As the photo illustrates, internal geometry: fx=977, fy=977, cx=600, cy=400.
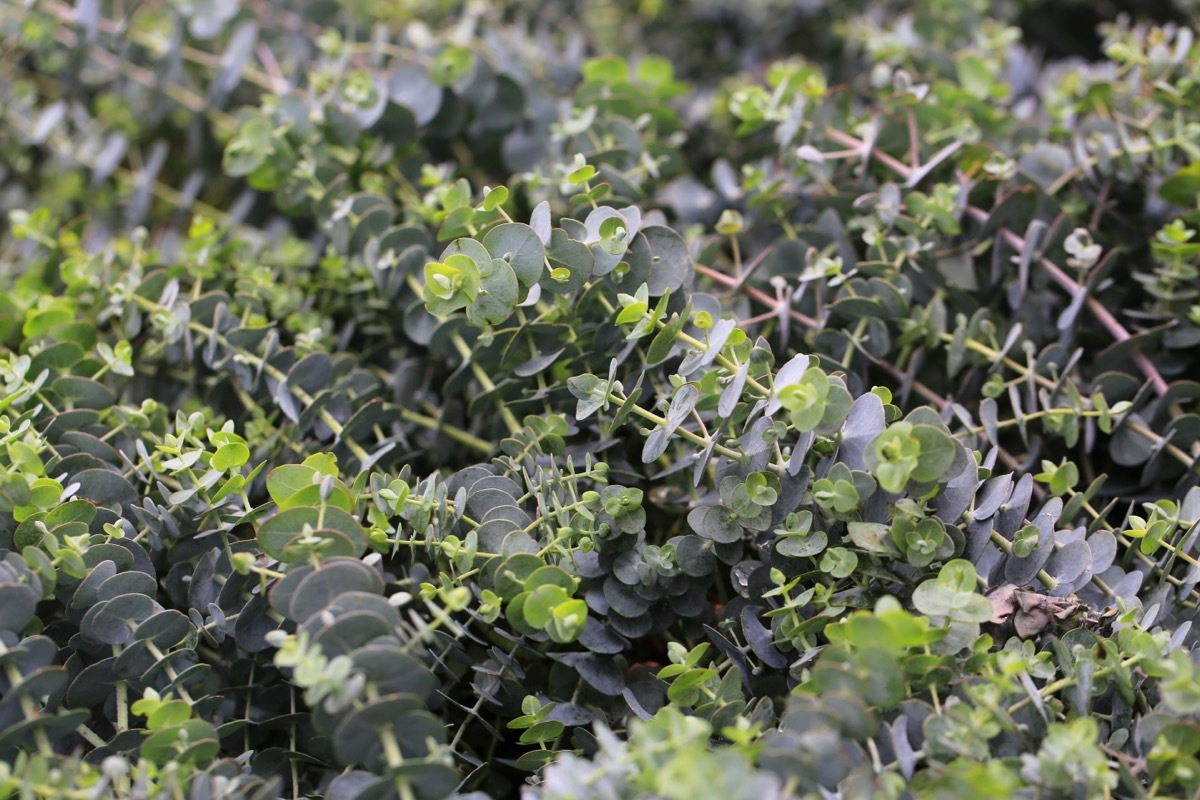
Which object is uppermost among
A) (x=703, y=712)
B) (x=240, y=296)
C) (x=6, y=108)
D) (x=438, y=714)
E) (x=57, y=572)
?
(x=6, y=108)

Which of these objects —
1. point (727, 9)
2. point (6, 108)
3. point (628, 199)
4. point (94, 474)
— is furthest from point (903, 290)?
point (6, 108)

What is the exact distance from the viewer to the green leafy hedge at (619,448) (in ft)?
2.37

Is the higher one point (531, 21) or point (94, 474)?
point (531, 21)

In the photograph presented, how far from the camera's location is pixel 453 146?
140 cm

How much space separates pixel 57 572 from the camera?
83 centimetres

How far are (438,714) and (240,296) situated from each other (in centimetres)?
51

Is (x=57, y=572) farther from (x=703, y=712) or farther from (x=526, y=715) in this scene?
(x=703, y=712)

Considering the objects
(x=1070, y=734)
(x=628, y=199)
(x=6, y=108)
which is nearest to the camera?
(x=1070, y=734)

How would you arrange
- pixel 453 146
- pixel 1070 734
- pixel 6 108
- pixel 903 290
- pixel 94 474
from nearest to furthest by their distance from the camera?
pixel 1070 734 → pixel 94 474 → pixel 903 290 → pixel 453 146 → pixel 6 108

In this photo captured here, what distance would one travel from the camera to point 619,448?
99 centimetres

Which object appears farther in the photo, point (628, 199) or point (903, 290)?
point (628, 199)

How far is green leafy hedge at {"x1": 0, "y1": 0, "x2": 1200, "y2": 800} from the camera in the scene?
2.37 ft

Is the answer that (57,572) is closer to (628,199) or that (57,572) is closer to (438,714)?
(438,714)

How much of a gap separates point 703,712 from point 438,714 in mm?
292
